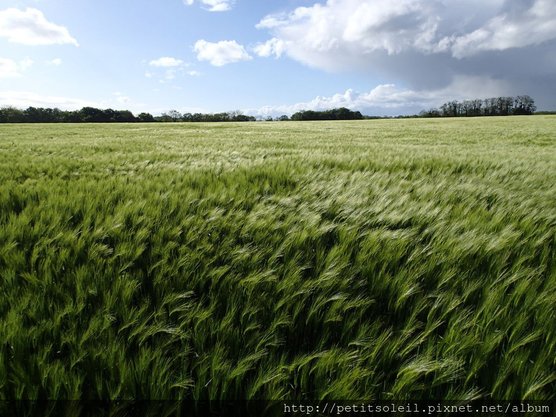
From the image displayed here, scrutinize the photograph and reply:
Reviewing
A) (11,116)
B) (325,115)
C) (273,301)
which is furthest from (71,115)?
(273,301)

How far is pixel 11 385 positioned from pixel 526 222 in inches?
106

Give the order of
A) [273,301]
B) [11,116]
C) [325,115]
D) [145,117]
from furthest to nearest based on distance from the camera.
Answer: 1. [325,115]
2. [145,117]
3. [11,116]
4. [273,301]

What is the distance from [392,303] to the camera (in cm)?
127

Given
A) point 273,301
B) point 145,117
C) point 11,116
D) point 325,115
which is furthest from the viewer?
point 325,115

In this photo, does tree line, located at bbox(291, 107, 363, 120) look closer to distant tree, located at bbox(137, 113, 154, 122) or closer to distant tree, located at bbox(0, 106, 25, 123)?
distant tree, located at bbox(137, 113, 154, 122)

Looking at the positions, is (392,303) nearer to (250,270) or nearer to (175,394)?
(250,270)

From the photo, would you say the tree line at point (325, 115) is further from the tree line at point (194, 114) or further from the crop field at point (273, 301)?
the crop field at point (273, 301)

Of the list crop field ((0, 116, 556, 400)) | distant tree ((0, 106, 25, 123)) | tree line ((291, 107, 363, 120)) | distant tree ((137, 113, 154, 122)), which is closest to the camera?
crop field ((0, 116, 556, 400))

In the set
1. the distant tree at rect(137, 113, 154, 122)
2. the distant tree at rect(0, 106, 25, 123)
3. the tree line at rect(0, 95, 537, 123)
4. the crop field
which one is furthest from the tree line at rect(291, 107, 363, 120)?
the crop field

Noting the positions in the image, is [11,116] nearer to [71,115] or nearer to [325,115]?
[71,115]

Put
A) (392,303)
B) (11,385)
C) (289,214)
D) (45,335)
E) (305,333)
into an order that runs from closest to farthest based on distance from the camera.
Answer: (11,385), (45,335), (305,333), (392,303), (289,214)

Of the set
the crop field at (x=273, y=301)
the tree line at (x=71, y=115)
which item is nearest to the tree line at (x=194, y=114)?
the tree line at (x=71, y=115)

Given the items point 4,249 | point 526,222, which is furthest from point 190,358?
point 526,222

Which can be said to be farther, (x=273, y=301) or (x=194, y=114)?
(x=194, y=114)
